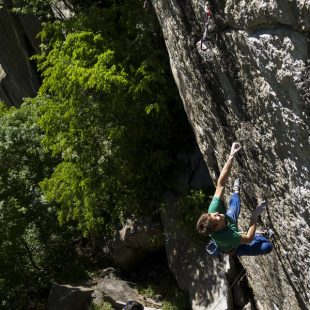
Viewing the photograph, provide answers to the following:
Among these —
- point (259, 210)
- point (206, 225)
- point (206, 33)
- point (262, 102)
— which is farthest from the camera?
point (259, 210)

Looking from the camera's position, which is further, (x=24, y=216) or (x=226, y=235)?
(x=24, y=216)

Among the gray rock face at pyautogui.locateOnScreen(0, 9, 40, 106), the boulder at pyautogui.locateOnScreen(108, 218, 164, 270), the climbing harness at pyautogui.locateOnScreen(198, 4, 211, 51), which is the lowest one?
the boulder at pyautogui.locateOnScreen(108, 218, 164, 270)

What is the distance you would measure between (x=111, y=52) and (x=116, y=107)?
1.00 m

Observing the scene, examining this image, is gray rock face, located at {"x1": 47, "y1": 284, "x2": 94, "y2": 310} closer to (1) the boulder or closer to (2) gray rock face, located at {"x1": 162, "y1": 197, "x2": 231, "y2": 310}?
(1) the boulder

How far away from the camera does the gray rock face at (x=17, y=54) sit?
16.5 metres

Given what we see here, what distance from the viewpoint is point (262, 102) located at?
16.7 ft

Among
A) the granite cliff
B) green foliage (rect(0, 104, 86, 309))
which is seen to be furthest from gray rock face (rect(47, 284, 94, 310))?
the granite cliff

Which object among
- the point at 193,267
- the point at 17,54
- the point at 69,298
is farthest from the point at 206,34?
the point at 17,54

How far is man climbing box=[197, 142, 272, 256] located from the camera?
17.7 feet

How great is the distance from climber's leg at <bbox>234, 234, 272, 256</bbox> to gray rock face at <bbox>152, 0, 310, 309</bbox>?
220 mm

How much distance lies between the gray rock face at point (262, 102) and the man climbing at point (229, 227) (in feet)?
0.87

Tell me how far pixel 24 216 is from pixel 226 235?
305 inches

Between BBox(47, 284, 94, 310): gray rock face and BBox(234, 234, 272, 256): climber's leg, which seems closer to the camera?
BBox(234, 234, 272, 256): climber's leg

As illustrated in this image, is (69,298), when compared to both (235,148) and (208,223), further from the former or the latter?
(208,223)
